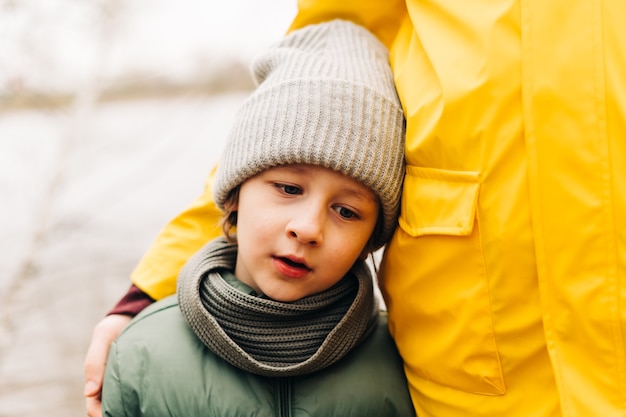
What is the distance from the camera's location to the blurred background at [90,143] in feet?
11.0

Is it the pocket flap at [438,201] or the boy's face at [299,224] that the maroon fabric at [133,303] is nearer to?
the boy's face at [299,224]

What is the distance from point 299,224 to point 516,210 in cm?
33

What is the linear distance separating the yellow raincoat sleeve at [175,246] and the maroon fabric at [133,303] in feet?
0.07

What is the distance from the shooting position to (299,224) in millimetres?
1065

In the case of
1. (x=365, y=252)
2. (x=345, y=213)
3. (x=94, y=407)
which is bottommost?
(x=94, y=407)

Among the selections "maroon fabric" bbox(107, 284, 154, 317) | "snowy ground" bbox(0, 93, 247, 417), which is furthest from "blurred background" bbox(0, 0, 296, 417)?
"maroon fabric" bbox(107, 284, 154, 317)

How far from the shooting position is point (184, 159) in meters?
4.57

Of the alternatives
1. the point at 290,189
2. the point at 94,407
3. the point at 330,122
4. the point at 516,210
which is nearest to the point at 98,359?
the point at 94,407

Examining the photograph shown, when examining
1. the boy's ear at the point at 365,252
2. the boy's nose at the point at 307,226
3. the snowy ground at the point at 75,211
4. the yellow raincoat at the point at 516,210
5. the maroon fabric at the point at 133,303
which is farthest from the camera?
the snowy ground at the point at 75,211

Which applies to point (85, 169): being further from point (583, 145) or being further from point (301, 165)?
point (583, 145)

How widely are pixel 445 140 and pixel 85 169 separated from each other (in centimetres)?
357

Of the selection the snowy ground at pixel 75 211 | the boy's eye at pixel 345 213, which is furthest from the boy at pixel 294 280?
the snowy ground at pixel 75 211

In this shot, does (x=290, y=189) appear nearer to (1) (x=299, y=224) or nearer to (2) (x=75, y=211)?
(1) (x=299, y=224)

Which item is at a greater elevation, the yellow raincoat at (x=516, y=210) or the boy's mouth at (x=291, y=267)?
the yellow raincoat at (x=516, y=210)
